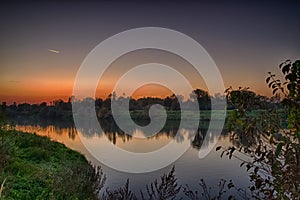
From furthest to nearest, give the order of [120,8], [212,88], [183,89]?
[183,89] < [120,8] < [212,88]

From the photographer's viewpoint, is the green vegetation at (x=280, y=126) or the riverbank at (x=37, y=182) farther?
the riverbank at (x=37, y=182)

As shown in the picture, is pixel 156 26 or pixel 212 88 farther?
pixel 156 26

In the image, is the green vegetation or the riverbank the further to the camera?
the riverbank

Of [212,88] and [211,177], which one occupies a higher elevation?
[212,88]

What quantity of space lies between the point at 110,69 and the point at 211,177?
4.14 metres

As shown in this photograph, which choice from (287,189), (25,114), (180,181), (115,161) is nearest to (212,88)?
(287,189)

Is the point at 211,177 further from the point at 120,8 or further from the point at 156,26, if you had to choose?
the point at 120,8

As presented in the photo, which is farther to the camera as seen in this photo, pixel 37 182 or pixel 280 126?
pixel 37 182

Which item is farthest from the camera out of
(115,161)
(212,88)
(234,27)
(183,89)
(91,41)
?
(115,161)

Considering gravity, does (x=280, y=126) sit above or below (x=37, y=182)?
above

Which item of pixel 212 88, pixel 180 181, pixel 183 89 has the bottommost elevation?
pixel 180 181

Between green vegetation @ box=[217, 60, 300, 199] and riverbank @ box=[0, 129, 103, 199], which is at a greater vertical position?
green vegetation @ box=[217, 60, 300, 199]

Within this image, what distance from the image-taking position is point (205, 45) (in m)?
10.2

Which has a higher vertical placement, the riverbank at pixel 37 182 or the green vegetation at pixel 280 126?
the green vegetation at pixel 280 126
